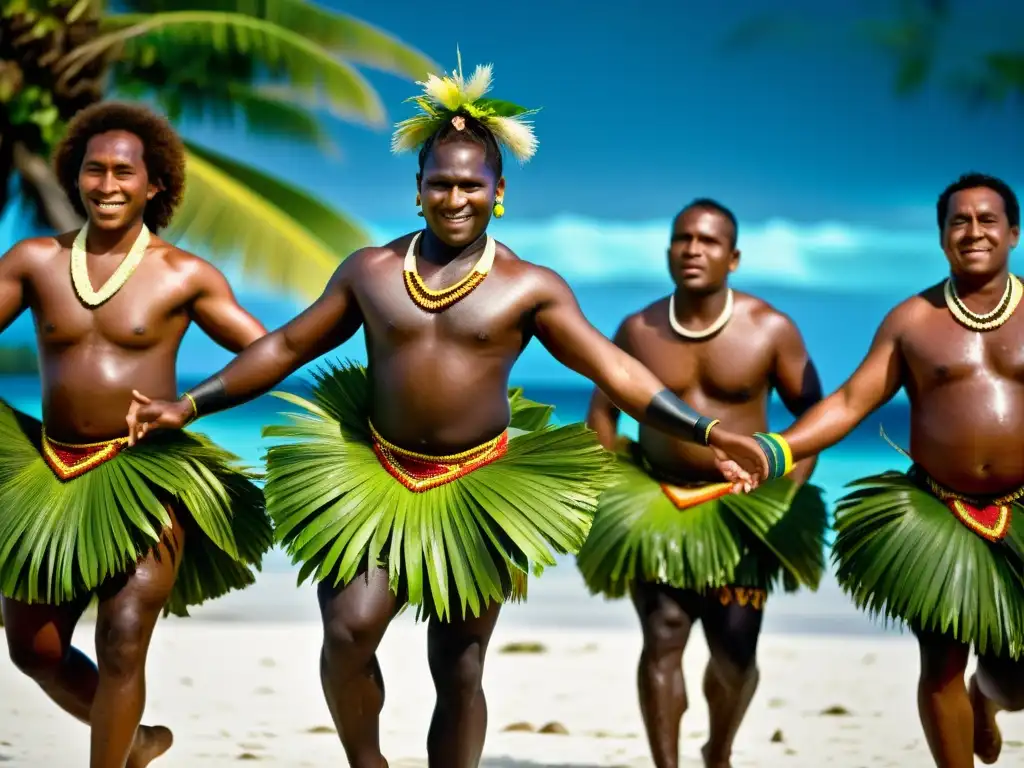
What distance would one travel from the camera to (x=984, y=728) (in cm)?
555

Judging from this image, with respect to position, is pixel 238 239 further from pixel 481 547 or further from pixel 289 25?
pixel 481 547

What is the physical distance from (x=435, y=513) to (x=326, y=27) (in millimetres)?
8416

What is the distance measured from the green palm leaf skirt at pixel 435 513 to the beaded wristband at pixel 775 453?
17.4 inches

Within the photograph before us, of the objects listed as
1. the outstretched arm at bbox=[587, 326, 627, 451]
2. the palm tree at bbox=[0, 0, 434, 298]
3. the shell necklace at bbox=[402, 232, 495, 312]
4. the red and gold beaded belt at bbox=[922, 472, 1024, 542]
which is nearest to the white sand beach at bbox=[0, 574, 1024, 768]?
the outstretched arm at bbox=[587, 326, 627, 451]

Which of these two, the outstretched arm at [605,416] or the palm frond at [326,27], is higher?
the palm frond at [326,27]

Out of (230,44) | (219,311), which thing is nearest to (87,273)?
(219,311)

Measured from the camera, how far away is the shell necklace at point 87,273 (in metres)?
4.80

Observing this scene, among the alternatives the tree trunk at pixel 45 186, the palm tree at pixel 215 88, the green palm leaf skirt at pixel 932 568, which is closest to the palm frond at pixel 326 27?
the palm tree at pixel 215 88

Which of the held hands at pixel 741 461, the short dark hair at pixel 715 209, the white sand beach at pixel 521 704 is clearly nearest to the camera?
the held hands at pixel 741 461

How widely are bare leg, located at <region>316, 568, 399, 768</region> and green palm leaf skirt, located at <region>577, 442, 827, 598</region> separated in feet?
4.67

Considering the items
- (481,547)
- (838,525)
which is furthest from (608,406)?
(481,547)

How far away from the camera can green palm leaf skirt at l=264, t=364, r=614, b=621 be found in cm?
438

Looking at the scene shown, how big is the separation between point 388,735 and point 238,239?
4.85 meters

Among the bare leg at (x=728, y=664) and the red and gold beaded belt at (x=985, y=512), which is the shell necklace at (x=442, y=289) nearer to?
the red and gold beaded belt at (x=985, y=512)
